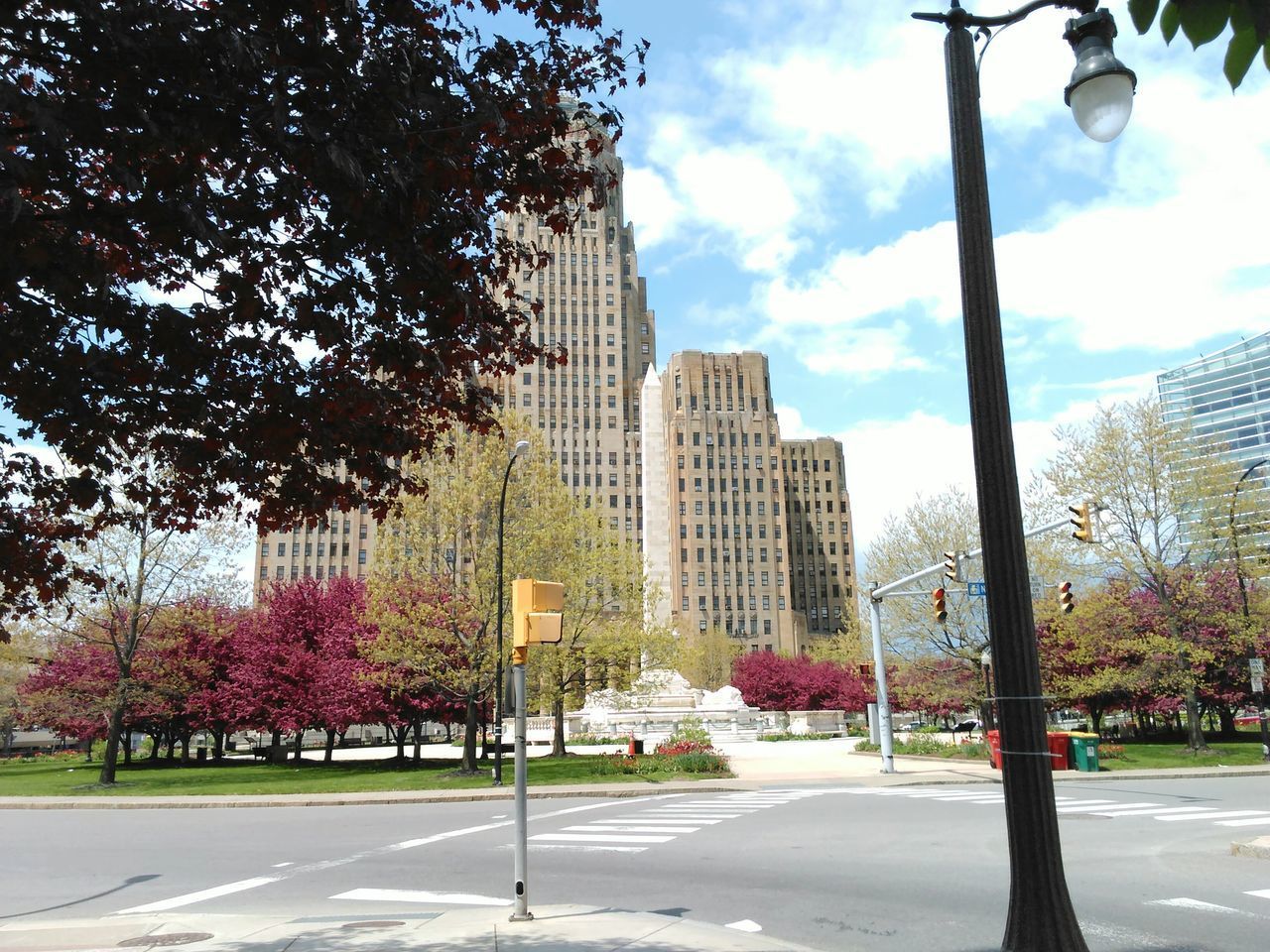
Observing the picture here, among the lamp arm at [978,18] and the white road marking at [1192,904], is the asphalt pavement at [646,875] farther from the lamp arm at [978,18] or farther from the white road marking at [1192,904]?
the lamp arm at [978,18]

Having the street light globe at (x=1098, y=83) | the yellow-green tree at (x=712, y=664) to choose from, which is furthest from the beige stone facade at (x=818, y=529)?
the street light globe at (x=1098, y=83)

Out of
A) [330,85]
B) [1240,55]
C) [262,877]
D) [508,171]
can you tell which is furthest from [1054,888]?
[262,877]

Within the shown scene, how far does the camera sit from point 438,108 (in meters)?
5.09

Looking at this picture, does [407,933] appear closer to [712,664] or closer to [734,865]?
[734,865]

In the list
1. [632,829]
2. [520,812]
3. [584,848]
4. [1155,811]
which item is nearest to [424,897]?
[520,812]

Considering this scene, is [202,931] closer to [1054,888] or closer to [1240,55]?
[1054,888]

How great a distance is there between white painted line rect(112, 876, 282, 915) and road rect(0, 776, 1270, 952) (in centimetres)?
6

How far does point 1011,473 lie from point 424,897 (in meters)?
8.96

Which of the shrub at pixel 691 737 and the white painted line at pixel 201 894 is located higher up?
the shrub at pixel 691 737

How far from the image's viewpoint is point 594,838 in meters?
15.5

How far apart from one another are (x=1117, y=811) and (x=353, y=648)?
30.4 meters

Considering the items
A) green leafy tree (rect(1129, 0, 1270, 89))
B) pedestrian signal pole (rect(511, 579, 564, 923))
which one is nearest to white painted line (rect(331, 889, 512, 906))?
pedestrian signal pole (rect(511, 579, 564, 923))

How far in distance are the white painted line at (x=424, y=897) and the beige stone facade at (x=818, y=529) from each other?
137 metres

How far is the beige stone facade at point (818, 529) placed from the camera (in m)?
149
